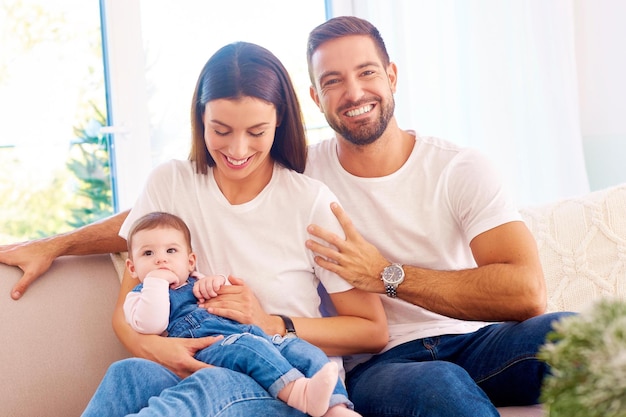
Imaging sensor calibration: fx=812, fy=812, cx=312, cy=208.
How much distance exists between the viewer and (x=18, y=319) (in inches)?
84.1

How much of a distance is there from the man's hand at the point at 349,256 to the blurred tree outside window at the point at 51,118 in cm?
190

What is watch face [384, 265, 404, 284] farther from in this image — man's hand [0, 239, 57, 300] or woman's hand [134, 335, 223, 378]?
man's hand [0, 239, 57, 300]

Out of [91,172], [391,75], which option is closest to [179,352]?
[391,75]

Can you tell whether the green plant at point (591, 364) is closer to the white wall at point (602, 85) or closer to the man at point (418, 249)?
the man at point (418, 249)

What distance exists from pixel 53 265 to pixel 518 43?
2.24 meters

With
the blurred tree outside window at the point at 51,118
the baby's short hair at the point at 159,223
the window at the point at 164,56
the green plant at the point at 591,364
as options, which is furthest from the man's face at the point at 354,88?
the blurred tree outside window at the point at 51,118

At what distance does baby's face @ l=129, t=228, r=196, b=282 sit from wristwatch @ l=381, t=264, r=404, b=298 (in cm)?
48

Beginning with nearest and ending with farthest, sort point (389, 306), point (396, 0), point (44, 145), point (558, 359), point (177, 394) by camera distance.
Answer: point (558, 359)
point (177, 394)
point (389, 306)
point (44, 145)
point (396, 0)

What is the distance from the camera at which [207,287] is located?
6.17 feet

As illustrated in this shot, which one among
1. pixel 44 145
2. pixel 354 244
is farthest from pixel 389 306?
pixel 44 145

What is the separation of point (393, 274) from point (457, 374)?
A: 33 cm

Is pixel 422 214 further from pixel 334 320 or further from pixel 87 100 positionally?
pixel 87 100

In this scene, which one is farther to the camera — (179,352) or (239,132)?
(239,132)

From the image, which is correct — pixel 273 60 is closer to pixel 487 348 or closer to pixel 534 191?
pixel 487 348
